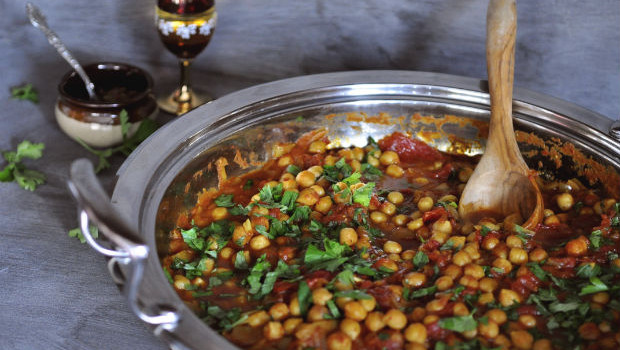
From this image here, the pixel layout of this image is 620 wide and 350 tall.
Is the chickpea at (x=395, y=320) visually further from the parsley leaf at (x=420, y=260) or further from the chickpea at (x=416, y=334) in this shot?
the parsley leaf at (x=420, y=260)

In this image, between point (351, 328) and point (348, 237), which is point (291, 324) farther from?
point (348, 237)

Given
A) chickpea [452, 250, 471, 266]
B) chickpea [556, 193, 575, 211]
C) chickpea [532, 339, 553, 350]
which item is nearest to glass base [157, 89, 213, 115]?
chickpea [452, 250, 471, 266]

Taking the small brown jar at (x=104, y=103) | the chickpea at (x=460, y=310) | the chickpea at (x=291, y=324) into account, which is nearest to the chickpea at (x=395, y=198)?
the chickpea at (x=460, y=310)

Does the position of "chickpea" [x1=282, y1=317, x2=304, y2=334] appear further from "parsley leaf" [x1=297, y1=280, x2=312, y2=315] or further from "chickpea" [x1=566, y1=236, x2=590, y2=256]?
"chickpea" [x1=566, y1=236, x2=590, y2=256]

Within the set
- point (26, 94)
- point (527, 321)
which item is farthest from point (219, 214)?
point (26, 94)

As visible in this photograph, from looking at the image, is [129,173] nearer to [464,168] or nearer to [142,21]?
[464,168]

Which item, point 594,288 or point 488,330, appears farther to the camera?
point 594,288

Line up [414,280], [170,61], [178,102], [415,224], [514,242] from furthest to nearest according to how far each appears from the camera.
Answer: [170,61] < [178,102] < [415,224] < [514,242] < [414,280]
